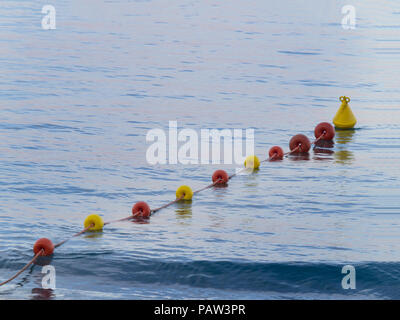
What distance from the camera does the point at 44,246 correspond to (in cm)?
752

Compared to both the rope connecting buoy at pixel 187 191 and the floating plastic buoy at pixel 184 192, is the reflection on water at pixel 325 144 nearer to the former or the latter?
the rope connecting buoy at pixel 187 191

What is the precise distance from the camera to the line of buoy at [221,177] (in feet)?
24.8

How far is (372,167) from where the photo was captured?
446 inches

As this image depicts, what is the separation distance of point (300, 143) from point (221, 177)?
2270mm

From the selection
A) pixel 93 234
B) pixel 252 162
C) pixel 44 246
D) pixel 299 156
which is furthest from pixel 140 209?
pixel 299 156

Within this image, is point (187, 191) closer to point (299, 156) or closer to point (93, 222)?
point (93, 222)

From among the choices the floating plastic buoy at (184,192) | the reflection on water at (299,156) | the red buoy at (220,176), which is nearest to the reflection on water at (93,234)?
the floating plastic buoy at (184,192)

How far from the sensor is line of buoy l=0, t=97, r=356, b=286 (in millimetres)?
7547

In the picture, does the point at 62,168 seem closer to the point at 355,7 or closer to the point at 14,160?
the point at 14,160

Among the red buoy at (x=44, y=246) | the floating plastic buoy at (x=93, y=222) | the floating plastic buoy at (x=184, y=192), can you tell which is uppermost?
the floating plastic buoy at (x=184, y=192)

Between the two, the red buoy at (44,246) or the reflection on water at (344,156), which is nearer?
the red buoy at (44,246)

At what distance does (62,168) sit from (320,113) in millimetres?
6470

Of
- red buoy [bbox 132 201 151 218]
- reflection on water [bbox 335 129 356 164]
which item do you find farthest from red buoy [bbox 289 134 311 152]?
red buoy [bbox 132 201 151 218]

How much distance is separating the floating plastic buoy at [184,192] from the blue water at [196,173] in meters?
0.14
